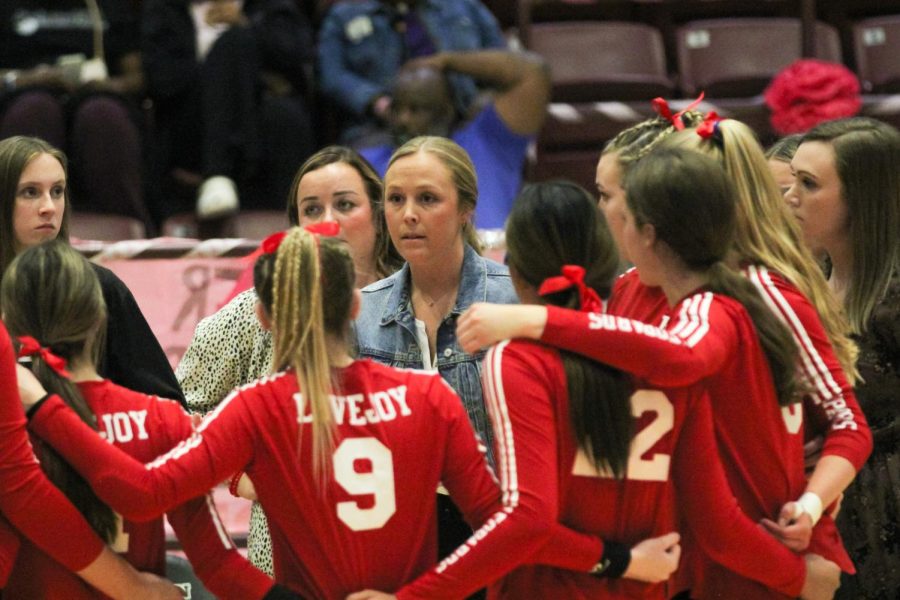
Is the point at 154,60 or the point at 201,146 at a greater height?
the point at 154,60

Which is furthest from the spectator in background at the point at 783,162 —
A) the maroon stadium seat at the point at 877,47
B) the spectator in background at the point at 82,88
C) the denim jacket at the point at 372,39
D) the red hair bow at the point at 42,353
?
the maroon stadium seat at the point at 877,47

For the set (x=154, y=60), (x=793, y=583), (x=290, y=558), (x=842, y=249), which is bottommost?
(x=793, y=583)

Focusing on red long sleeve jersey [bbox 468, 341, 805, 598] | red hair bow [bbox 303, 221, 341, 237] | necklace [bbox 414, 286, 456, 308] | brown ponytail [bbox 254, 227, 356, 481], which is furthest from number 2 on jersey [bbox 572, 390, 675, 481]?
necklace [bbox 414, 286, 456, 308]

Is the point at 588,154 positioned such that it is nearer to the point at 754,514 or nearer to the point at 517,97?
the point at 517,97

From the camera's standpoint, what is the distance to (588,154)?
6047mm

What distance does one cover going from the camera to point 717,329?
7.44 ft

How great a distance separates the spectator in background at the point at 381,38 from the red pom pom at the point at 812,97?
1404 mm

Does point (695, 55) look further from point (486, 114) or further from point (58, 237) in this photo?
point (58, 237)

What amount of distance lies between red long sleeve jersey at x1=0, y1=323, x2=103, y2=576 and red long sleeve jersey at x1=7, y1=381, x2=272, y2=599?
71mm

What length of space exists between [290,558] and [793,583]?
951 millimetres

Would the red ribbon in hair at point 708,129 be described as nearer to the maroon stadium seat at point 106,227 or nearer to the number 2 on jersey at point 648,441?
the number 2 on jersey at point 648,441

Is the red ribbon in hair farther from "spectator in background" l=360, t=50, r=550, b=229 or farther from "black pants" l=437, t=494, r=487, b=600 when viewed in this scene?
"spectator in background" l=360, t=50, r=550, b=229

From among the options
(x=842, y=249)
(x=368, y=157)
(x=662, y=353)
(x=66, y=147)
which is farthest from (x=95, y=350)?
(x=66, y=147)

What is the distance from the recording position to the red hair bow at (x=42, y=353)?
7.25ft
